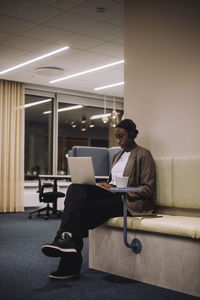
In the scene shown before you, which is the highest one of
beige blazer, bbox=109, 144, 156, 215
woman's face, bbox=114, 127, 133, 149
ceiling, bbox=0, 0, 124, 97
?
ceiling, bbox=0, 0, 124, 97

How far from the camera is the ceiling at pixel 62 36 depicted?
199 inches

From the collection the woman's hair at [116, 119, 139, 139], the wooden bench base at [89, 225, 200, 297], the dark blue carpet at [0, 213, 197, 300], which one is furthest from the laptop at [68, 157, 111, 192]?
the dark blue carpet at [0, 213, 197, 300]

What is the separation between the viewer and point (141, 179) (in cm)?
338

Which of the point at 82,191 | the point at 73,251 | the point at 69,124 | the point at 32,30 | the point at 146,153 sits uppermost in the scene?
the point at 32,30

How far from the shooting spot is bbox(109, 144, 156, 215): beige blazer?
10.8 feet

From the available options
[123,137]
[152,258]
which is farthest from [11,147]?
[152,258]

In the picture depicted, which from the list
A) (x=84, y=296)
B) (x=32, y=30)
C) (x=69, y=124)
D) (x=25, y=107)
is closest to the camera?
(x=84, y=296)

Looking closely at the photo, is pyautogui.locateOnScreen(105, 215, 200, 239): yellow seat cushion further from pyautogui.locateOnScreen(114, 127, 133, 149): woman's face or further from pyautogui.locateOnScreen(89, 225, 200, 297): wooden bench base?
pyautogui.locateOnScreen(114, 127, 133, 149): woman's face

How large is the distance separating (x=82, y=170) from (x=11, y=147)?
5848mm

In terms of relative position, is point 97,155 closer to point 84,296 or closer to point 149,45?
point 149,45

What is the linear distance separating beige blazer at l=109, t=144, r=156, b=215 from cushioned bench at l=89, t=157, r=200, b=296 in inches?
5.2

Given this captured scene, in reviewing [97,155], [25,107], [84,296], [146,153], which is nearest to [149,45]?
[146,153]

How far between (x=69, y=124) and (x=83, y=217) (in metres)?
8.22

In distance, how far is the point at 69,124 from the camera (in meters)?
11.3
